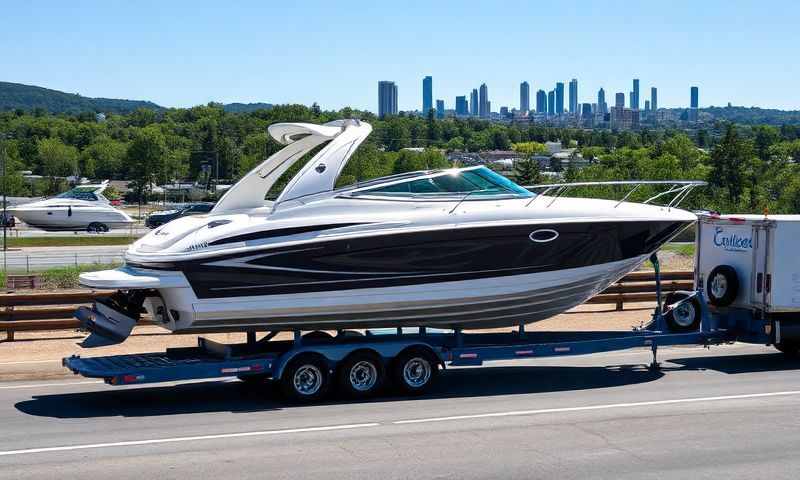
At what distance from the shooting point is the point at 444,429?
12.2m

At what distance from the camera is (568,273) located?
49.8ft

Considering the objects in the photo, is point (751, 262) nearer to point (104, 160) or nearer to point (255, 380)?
point (255, 380)

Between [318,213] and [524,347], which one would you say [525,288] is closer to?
[524,347]

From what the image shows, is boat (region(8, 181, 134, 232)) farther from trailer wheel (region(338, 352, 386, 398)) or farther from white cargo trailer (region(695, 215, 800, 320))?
trailer wheel (region(338, 352, 386, 398))

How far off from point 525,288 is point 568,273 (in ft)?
2.36

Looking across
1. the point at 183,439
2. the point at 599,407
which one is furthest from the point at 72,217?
the point at 599,407

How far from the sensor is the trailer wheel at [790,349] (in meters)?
17.0

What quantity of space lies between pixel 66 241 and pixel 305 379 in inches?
1533

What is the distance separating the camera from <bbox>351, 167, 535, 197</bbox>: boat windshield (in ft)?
48.7

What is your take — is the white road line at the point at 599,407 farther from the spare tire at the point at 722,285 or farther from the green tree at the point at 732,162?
the green tree at the point at 732,162

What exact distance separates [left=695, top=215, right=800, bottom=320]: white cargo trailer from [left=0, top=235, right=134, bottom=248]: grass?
34930 mm

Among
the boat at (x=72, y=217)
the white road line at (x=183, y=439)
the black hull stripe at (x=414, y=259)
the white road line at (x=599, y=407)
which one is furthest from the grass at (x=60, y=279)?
the boat at (x=72, y=217)

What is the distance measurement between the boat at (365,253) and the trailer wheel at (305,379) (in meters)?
0.78

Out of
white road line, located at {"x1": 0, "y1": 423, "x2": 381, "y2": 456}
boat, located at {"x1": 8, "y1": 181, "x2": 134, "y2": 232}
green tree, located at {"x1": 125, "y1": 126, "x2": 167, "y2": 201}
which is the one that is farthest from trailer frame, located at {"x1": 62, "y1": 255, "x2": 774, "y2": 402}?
green tree, located at {"x1": 125, "y1": 126, "x2": 167, "y2": 201}
